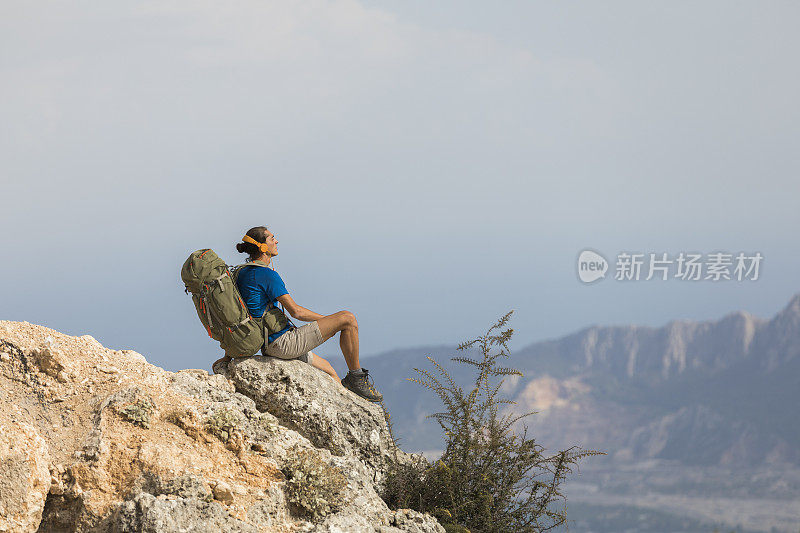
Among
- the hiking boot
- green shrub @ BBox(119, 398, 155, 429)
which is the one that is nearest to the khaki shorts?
the hiking boot

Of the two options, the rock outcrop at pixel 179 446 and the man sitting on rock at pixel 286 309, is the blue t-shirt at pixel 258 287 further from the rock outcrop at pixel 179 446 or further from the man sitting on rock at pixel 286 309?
the rock outcrop at pixel 179 446

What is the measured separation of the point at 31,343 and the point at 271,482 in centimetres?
352

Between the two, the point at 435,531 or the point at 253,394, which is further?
the point at 253,394

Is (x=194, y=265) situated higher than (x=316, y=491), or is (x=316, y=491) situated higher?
(x=194, y=265)

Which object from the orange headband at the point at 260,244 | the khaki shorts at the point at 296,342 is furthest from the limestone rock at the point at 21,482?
the orange headband at the point at 260,244

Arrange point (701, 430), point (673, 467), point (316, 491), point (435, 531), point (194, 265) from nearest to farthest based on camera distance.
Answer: point (316, 491), point (435, 531), point (194, 265), point (673, 467), point (701, 430)

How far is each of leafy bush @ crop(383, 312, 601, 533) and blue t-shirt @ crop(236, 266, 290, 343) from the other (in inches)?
81.1

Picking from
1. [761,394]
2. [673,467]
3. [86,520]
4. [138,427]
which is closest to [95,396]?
[138,427]

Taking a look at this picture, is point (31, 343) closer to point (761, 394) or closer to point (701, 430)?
point (701, 430)

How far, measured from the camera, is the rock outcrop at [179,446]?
7641 millimetres

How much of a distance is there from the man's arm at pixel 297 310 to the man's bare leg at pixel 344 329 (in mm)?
120

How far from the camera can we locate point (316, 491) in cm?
817

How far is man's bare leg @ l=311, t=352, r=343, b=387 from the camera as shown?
1028 cm

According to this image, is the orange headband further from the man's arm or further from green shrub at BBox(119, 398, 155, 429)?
green shrub at BBox(119, 398, 155, 429)
